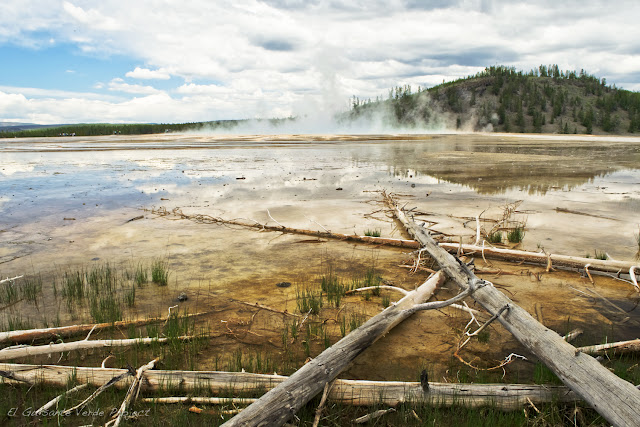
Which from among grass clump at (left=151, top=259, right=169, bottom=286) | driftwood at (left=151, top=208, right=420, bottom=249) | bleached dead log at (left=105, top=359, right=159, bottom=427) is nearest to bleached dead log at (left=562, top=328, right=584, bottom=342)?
driftwood at (left=151, top=208, right=420, bottom=249)

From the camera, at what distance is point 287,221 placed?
10070mm

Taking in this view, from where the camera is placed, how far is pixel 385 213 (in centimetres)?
1089

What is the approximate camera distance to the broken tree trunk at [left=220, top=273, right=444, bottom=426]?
2.77 m

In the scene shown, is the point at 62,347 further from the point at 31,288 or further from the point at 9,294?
the point at 31,288

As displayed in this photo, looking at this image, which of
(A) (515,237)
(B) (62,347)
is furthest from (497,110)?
(B) (62,347)

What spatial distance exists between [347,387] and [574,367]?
68.9 inches

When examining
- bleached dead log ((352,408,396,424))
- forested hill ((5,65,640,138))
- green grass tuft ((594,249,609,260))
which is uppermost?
forested hill ((5,65,640,138))

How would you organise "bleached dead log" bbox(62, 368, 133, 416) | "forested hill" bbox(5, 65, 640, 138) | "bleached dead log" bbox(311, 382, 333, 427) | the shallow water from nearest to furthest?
"bleached dead log" bbox(311, 382, 333, 427) < "bleached dead log" bbox(62, 368, 133, 416) < the shallow water < "forested hill" bbox(5, 65, 640, 138)

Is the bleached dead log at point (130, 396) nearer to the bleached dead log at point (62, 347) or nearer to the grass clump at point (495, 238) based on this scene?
the bleached dead log at point (62, 347)

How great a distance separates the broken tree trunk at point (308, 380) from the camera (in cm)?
277

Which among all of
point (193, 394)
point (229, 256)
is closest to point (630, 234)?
point (229, 256)

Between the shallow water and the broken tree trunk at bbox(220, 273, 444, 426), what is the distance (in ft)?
1.09

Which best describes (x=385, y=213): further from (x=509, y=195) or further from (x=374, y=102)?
(x=374, y=102)

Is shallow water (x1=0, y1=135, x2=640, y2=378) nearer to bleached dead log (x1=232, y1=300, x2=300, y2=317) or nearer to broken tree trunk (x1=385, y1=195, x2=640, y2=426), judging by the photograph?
bleached dead log (x1=232, y1=300, x2=300, y2=317)
